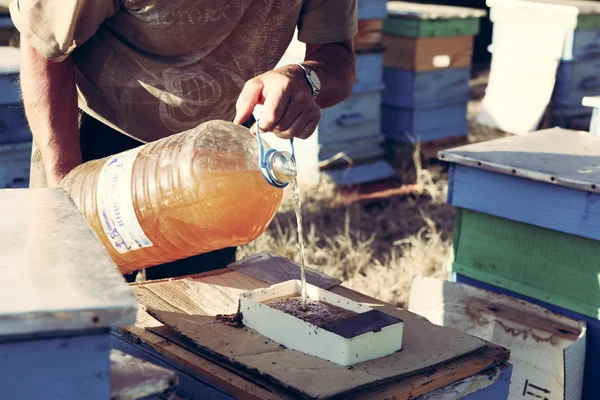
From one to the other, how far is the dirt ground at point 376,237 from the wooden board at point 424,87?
0.49 m

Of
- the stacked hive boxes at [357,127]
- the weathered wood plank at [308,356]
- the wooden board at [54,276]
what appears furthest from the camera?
the stacked hive boxes at [357,127]

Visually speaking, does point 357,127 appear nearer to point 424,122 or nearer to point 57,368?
point 424,122

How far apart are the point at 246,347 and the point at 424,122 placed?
14.2 ft

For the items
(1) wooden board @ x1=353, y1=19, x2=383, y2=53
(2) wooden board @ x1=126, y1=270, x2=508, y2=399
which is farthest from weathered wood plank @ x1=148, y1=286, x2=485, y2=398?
(1) wooden board @ x1=353, y1=19, x2=383, y2=53

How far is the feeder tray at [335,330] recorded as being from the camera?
4.63 ft

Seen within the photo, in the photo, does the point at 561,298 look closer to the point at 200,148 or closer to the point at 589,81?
the point at 200,148

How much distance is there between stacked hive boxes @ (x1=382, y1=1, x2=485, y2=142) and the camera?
17.6 feet

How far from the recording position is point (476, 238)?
2.56m

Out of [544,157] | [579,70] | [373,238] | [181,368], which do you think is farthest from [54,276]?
[579,70]

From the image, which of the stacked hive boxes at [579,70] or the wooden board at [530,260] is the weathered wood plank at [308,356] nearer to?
the wooden board at [530,260]

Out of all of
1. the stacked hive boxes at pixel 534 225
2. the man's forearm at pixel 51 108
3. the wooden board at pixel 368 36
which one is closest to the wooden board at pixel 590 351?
the stacked hive boxes at pixel 534 225

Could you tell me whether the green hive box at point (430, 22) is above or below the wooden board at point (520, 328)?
above

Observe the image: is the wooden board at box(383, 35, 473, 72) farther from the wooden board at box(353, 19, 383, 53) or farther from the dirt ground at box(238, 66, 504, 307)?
the dirt ground at box(238, 66, 504, 307)

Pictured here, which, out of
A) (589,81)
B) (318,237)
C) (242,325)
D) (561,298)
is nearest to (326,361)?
(242,325)
